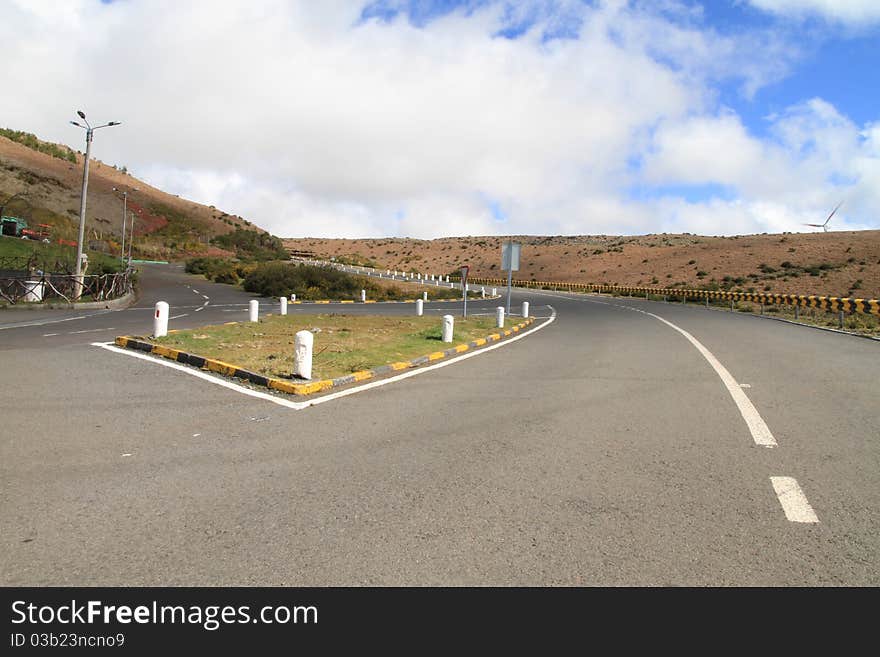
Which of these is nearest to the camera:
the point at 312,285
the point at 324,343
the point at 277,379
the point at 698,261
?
the point at 277,379

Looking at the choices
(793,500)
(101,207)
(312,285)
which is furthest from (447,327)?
(101,207)

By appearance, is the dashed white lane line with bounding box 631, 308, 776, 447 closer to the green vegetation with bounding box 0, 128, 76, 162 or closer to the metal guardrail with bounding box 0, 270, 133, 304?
the metal guardrail with bounding box 0, 270, 133, 304

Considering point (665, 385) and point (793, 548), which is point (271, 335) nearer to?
point (665, 385)

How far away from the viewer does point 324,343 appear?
595 inches

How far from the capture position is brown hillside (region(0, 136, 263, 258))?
227 ft

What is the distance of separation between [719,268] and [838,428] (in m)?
82.1

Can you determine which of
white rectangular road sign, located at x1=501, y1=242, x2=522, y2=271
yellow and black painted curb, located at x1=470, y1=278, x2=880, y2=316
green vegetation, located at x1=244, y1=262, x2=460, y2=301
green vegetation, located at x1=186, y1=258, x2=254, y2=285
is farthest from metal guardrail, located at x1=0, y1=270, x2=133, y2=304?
yellow and black painted curb, located at x1=470, y1=278, x2=880, y2=316

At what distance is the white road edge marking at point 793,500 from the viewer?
4.43 meters

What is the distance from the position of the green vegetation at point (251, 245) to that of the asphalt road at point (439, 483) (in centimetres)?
8307

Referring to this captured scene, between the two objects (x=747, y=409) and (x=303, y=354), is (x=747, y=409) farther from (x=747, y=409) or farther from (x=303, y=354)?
(x=303, y=354)

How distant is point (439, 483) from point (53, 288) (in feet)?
93.1

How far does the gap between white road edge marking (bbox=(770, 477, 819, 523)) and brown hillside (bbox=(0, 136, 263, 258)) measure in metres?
59.8

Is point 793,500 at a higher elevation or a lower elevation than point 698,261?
lower
